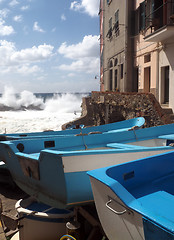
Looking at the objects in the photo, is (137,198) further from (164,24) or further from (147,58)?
(147,58)

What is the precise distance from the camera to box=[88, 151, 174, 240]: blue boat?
2.01 m

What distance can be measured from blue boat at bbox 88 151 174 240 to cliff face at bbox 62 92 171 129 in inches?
249

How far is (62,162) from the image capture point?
373 cm

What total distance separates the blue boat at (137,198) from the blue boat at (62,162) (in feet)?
3.47

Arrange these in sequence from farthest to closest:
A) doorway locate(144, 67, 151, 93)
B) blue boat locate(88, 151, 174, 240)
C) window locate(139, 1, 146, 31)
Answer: doorway locate(144, 67, 151, 93) < window locate(139, 1, 146, 31) < blue boat locate(88, 151, 174, 240)

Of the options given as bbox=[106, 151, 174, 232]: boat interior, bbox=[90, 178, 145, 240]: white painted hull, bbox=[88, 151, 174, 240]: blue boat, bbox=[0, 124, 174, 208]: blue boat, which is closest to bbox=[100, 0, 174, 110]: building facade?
bbox=[0, 124, 174, 208]: blue boat

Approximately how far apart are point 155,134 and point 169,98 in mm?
5023

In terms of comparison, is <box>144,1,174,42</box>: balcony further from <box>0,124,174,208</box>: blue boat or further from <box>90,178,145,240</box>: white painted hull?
<box>90,178,145,240</box>: white painted hull

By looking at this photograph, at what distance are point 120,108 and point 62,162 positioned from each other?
8.23 meters

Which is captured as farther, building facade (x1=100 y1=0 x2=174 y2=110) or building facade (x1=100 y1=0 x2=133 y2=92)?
building facade (x1=100 y1=0 x2=133 y2=92)

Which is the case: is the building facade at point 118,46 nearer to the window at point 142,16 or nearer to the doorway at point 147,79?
the window at point 142,16

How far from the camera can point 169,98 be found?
11.1 m

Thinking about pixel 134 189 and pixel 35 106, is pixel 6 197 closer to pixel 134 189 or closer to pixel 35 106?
pixel 134 189

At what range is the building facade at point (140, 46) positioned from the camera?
10969 mm
